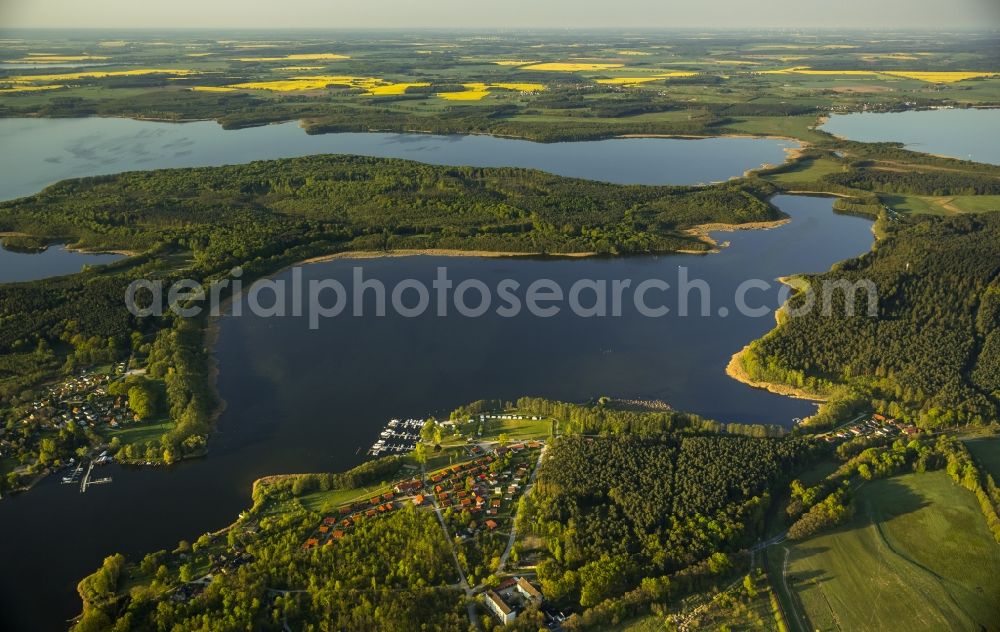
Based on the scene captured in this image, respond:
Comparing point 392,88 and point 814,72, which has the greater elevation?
point 814,72

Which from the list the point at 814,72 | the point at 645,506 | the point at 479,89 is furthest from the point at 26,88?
the point at 814,72

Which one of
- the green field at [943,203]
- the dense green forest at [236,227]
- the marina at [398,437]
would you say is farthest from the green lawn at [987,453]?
the green field at [943,203]

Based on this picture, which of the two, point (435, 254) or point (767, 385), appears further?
point (435, 254)

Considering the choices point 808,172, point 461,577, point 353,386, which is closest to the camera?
point 461,577

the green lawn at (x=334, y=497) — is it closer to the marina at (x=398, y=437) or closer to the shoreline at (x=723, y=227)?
the marina at (x=398, y=437)

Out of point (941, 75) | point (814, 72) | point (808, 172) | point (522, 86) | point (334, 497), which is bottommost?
point (334, 497)

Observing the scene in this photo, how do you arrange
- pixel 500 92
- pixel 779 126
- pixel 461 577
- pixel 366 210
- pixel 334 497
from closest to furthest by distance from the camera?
pixel 461 577
pixel 334 497
pixel 366 210
pixel 779 126
pixel 500 92

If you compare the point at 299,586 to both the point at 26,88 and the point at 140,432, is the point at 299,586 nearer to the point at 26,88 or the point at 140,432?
the point at 140,432
